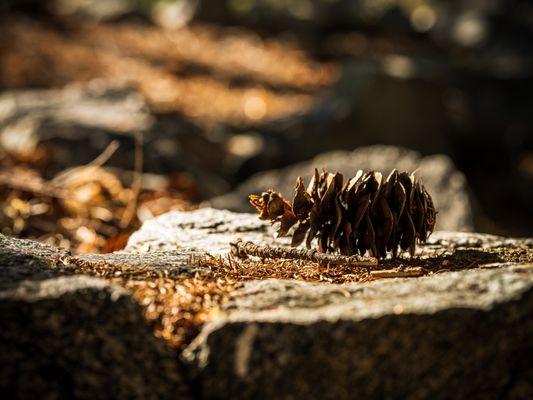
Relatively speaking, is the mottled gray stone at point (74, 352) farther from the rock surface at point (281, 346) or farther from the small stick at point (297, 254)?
the small stick at point (297, 254)

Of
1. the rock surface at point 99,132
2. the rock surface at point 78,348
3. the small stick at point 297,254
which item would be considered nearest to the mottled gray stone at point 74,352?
the rock surface at point 78,348

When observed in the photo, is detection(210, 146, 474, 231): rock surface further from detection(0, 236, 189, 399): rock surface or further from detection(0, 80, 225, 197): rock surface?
detection(0, 236, 189, 399): rock surface

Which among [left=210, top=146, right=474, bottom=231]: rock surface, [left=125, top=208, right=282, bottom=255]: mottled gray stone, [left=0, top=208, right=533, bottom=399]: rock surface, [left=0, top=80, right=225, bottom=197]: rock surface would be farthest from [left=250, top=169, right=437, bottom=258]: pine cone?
[left=0, top=80, right=225, bottom=197]: rock surface

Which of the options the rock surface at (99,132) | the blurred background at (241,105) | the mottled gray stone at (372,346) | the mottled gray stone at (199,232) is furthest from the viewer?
the rock surface at (99,132)

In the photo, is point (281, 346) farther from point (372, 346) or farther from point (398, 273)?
point (398, 273)

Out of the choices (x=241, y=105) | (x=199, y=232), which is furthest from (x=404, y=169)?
(x=241, y=105)

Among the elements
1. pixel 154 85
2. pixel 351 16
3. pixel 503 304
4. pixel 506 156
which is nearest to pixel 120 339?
pixel 503 304
